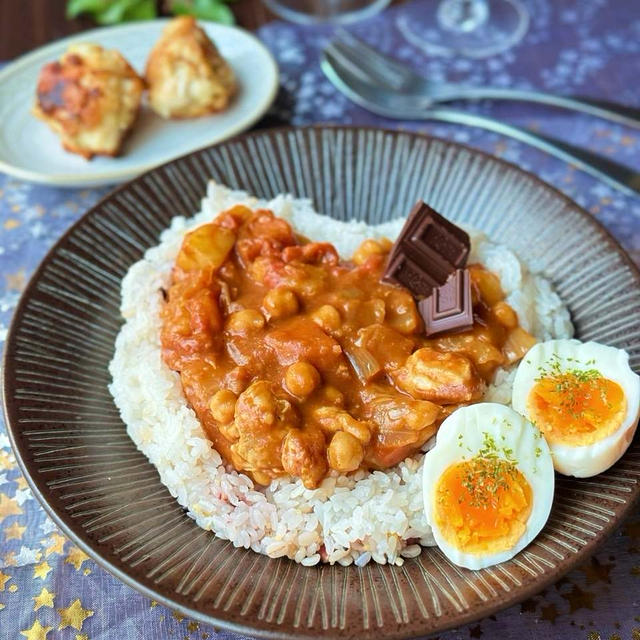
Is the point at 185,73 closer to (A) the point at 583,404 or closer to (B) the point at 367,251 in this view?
(B) the point at 367,251

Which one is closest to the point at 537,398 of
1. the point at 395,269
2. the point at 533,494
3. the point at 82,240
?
the point at 533,494

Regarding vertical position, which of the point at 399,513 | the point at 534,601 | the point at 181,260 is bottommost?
the point at 534,601

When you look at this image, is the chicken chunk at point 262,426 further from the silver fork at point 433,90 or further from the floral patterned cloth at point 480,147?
the silver fork at point 433,90

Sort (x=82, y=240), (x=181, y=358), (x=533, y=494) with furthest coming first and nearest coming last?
(x=82, y=240) < (x=181, y=358) < (x=533, y=494)

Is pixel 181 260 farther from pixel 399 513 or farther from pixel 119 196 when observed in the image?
pixel 399 513

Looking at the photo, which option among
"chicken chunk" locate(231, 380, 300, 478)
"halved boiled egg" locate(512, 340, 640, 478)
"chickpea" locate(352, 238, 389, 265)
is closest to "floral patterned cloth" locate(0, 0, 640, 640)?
"halved boiled egg" locate(512, 340, 640, 478)

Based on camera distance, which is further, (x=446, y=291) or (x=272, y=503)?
(x=446, y=291)

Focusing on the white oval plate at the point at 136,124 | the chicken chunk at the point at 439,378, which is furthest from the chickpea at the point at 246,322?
the white oval plate at the point at 136,124
